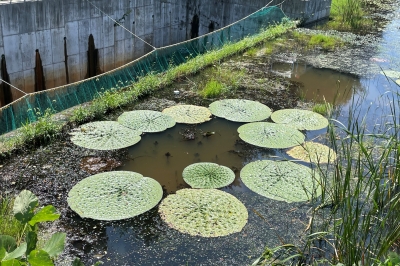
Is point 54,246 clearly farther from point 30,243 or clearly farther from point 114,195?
point 114,195

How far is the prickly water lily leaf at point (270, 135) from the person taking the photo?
5605 mm

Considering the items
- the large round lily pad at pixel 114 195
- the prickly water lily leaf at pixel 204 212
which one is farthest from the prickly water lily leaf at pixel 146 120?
the prickly water lily leaf at pixel 204 212

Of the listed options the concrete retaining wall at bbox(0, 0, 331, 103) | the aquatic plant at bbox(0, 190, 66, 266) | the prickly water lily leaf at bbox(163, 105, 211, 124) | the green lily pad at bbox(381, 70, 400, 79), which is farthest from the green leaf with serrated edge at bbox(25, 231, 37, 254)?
the green lily pad at bbox(381, 70, 400, 79)

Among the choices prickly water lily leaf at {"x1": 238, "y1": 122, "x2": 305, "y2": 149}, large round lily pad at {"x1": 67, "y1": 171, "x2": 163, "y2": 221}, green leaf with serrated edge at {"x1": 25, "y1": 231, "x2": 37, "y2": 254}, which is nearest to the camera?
green leaf with serrated edge at {"x1": 25, "y1": 231, "x2": 37, "y2": 254}

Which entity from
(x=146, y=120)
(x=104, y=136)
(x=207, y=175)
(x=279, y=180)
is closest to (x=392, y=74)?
(x=279, y=180)

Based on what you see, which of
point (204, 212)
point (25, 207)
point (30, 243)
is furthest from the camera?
point (204, 212)

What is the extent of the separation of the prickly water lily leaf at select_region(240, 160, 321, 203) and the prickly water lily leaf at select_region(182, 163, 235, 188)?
0.60 feet

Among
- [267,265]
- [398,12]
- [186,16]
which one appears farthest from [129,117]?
[398,12]

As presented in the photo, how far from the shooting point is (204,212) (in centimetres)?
421

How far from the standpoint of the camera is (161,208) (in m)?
4.29

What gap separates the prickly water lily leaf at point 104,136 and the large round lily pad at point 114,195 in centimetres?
68

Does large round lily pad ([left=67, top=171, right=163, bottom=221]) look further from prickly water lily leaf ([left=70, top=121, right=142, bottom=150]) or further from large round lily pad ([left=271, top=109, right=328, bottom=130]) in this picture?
large round lily pad ([left=271, top=109, right=328, bottom=130])

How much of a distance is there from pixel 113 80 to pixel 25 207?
4854 millimetres

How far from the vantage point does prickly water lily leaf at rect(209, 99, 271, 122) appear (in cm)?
630
